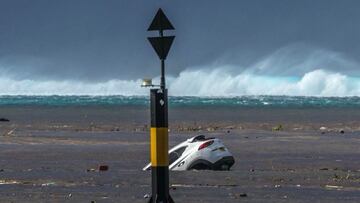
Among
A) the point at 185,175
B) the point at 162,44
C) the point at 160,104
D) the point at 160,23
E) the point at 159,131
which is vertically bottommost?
the point at 185,175

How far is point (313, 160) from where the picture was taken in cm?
3034

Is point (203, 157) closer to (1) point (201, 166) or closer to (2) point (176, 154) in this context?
(1) point (201, 166)

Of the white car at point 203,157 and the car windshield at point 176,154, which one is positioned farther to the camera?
the car windshield at point 176,154

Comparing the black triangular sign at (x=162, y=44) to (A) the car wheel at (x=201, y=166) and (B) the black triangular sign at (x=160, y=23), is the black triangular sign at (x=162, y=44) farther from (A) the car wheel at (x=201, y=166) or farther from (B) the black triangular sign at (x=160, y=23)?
(A) the car wheel at (x=201, y=166)

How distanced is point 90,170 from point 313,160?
8.36 m

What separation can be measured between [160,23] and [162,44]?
0.29 metres

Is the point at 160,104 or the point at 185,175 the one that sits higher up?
the point at 160,104

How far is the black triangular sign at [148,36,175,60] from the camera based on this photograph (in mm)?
12930

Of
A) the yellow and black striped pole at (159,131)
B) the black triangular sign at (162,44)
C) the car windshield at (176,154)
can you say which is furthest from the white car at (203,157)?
the black triangular sign at (162,44)

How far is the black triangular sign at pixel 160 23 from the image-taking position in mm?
12953

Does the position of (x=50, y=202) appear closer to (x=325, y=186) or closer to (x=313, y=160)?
(x=325, y=186)

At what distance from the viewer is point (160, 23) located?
1298 centimetres

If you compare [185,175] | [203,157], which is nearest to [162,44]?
[185,175]

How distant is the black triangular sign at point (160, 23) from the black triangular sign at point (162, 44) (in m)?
0.15
